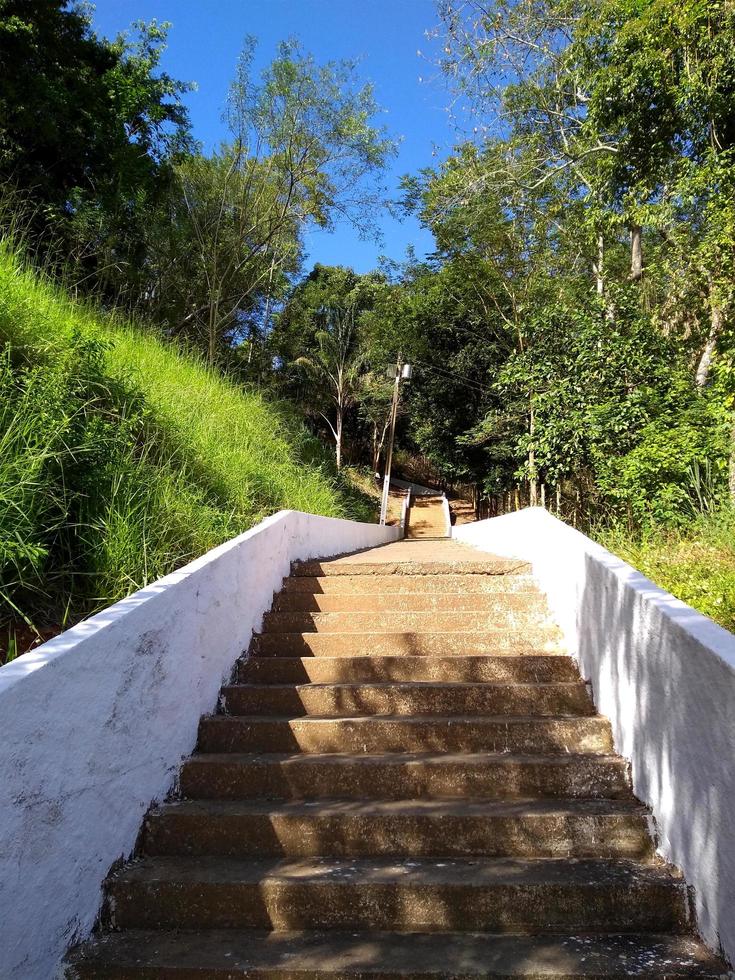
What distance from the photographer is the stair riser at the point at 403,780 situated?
3.02 meters

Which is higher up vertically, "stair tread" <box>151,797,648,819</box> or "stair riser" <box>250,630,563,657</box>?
"stair riser" <box>250,630,563,657</box>

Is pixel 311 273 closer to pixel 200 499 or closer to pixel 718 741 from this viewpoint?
pixel 200 499

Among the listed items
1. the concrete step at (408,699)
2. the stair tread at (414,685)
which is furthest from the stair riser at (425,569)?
the concrete step at (408,699)

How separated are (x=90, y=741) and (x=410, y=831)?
1328 mm

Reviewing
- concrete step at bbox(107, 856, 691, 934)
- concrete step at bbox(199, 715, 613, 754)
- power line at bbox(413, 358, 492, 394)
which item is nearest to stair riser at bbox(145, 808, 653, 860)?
concrete step at bbox(107, 856, 691, 934)

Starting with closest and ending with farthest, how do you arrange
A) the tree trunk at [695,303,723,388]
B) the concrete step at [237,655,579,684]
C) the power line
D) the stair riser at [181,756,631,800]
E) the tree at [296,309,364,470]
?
the stair riser at [181,756,631,800] → the concrete step at [237,655,579,684] → the tree trunk at [695,303,723,388] → the power line → the tree at [296,309,364,470]

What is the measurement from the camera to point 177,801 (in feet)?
10.0

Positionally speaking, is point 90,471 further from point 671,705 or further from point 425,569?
point 671,705

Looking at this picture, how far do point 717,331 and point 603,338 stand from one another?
1240mm

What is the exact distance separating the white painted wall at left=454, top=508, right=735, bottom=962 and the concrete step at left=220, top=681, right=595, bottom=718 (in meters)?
0.23

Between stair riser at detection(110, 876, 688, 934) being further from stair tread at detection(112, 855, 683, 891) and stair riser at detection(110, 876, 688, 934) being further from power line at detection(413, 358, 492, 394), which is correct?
power line at detection(413, 358, 492, 394)

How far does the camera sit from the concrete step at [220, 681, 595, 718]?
11.8 feet

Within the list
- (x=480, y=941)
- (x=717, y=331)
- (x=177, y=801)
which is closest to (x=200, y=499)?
(x=177, y=801)

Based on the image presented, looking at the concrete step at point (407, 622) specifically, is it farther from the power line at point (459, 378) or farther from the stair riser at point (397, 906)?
the power line at point (459, 378)
